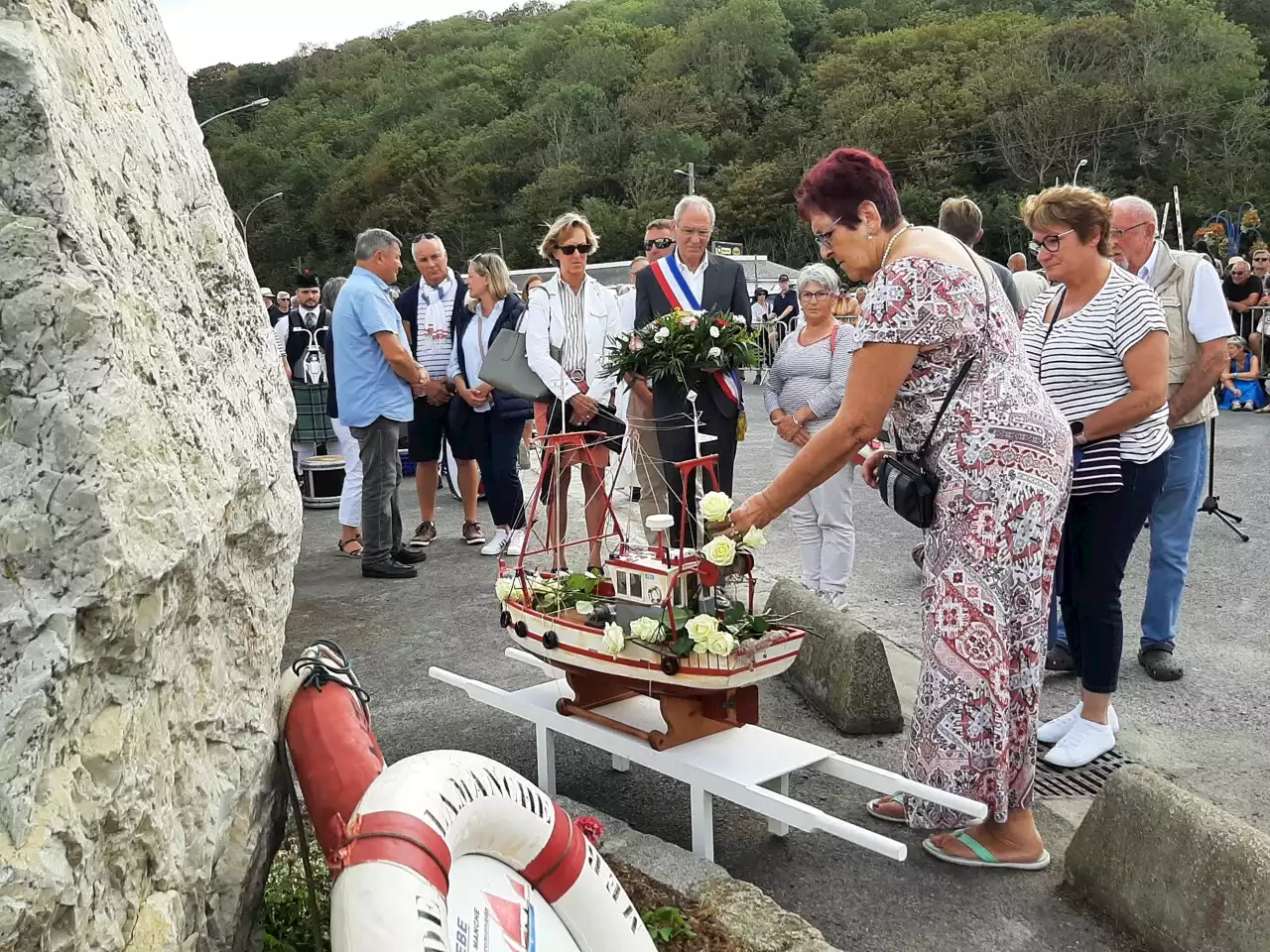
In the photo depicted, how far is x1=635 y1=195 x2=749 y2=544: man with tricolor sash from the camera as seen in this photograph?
6086 millimetres

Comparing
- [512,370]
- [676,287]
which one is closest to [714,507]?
[676,287]

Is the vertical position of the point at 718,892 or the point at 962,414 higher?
the point at 962,414

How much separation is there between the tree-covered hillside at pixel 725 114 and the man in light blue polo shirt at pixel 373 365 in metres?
46.5

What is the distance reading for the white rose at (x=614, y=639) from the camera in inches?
144

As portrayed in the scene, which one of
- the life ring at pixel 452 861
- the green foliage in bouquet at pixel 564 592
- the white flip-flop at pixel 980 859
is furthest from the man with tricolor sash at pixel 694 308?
the life ring at pixel 452 861

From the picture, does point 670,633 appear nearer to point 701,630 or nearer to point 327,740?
point 701,630

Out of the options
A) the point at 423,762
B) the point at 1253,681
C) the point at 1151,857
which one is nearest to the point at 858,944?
the point at 1151,857

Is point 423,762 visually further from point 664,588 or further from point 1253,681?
point 1253,681

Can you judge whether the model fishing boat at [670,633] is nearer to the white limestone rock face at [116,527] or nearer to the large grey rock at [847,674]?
the large grey rock at [847,674]

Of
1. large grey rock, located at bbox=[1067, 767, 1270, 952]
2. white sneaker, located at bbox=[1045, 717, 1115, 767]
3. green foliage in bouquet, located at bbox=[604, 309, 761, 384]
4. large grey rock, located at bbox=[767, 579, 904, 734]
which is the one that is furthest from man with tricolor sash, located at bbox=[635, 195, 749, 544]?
large grey rock, located at bbox=[1067, 767, 1270, 952]

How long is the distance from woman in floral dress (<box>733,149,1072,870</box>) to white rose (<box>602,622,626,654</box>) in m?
→ 0.55

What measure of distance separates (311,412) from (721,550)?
8.05 m

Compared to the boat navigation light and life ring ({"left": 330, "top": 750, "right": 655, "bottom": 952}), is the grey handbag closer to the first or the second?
the boat navigation light

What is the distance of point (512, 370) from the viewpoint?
7.34 m
